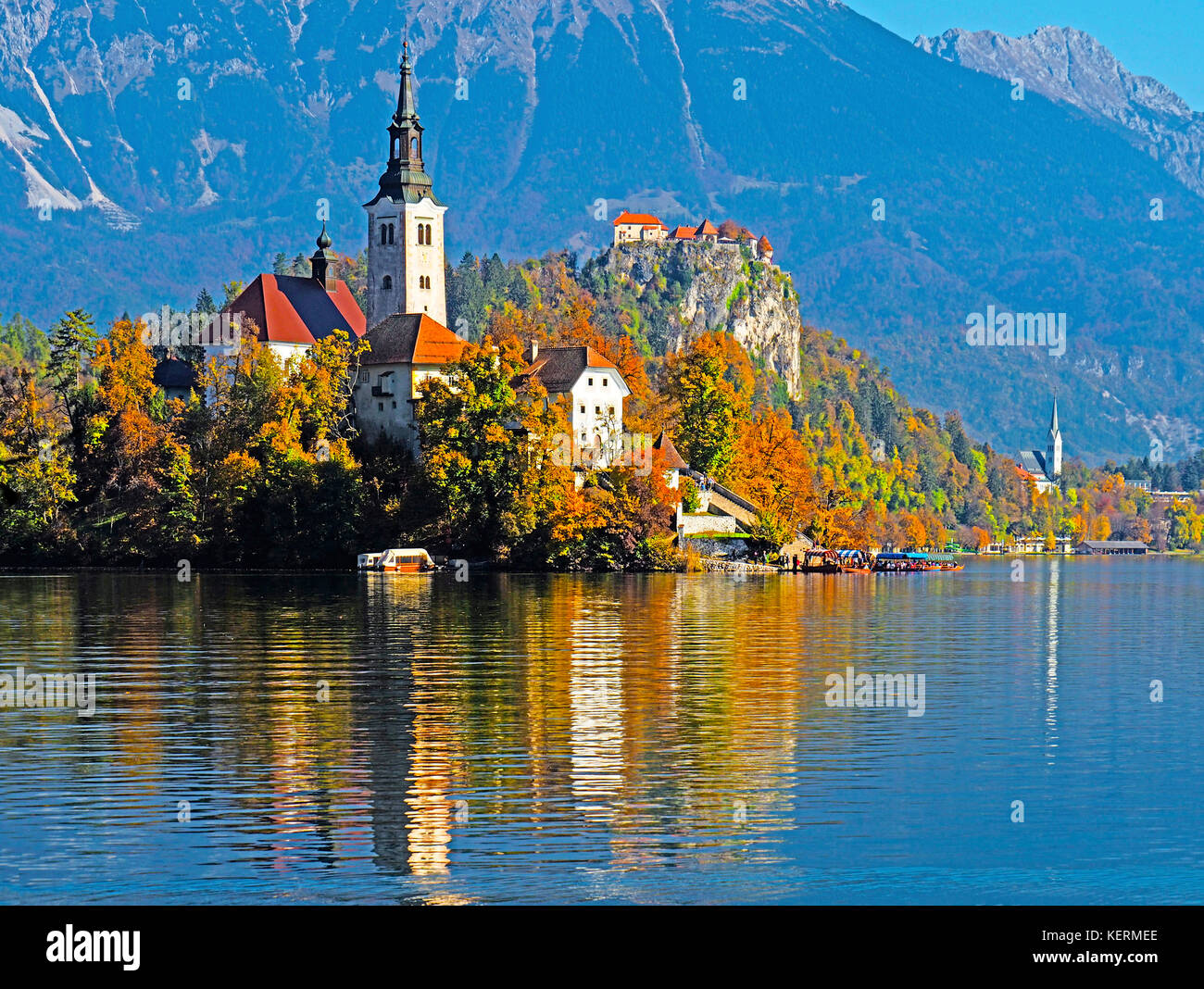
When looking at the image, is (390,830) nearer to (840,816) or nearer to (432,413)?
(840,816)

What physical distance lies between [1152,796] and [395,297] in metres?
114

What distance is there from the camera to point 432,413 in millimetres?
106000

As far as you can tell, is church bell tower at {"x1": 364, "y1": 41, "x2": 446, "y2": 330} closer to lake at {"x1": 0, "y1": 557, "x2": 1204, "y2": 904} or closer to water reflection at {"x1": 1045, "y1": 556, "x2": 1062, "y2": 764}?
water reflection at {"x1": 1045, "y1": 556, "x2": 1062, "y2": 764}

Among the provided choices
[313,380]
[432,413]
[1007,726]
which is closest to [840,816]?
[1007,726]

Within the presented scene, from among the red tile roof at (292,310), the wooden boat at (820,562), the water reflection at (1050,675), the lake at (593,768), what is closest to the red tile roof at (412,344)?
the red tile roof at (292,310)

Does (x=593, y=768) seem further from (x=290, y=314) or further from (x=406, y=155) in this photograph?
(x=406, y=155)

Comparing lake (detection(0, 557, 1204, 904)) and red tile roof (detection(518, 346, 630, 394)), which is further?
red tile roof (detection(518, 346, 630, 394))

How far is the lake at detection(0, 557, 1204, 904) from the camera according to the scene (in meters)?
22.6

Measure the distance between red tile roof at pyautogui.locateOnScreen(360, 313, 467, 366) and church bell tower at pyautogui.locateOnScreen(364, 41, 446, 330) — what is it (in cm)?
1610

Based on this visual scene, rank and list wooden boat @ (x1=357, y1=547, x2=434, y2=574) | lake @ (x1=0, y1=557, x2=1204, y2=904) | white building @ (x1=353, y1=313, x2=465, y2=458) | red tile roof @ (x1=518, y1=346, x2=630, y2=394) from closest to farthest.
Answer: lake @ (x1=0, y1=557, x2=1204, y2=904), wooden boat @ (x1=357, y1=547, x2=434, y2=574), white building @ (x1=353, y1=313, x2=465, y2=458), red tile roof @ (x1=518, y1=346, x2=630, y2=394)

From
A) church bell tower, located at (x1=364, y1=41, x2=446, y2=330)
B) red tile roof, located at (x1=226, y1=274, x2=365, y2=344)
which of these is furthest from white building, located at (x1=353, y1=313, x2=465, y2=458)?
church bell tower, located at (x1=364, y1=41, x2=446, y2=330)

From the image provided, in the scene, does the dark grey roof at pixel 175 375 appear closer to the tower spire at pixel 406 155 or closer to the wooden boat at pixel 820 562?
the tower spire at pixel 406 155

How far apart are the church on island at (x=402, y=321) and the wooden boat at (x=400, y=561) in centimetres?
1108

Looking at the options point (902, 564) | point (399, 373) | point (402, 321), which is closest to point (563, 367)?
point (399, 373)
